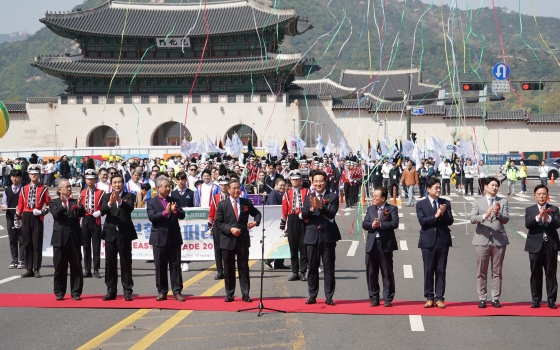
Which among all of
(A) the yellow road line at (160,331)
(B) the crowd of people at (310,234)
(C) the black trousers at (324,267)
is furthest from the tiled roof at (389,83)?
(A) the yellow road line at (160,331)

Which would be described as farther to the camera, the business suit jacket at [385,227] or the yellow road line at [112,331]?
the business suit jacket at [385,227]

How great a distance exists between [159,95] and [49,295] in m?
52.3

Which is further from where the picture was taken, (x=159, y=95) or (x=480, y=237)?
(x=159, y=95)

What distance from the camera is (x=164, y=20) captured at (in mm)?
65000

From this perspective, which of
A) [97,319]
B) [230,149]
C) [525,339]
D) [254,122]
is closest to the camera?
[525,339]

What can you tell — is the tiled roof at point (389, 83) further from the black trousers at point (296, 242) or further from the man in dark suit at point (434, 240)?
the man in dark suit at point (434, 240)

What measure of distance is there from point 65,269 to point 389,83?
2966 inches

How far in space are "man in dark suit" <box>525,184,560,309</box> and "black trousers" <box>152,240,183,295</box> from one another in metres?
4.34

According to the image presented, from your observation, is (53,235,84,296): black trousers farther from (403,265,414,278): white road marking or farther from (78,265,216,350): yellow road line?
(403,265,414,278): white road marking

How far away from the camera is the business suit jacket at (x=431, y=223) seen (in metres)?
9.86

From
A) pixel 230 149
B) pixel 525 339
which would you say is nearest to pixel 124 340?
pixel 525 339

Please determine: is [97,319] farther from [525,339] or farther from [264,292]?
[525,339]

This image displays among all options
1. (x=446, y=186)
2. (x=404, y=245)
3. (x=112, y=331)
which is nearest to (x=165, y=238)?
(x=112, y=331)

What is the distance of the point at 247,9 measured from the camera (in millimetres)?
64188
